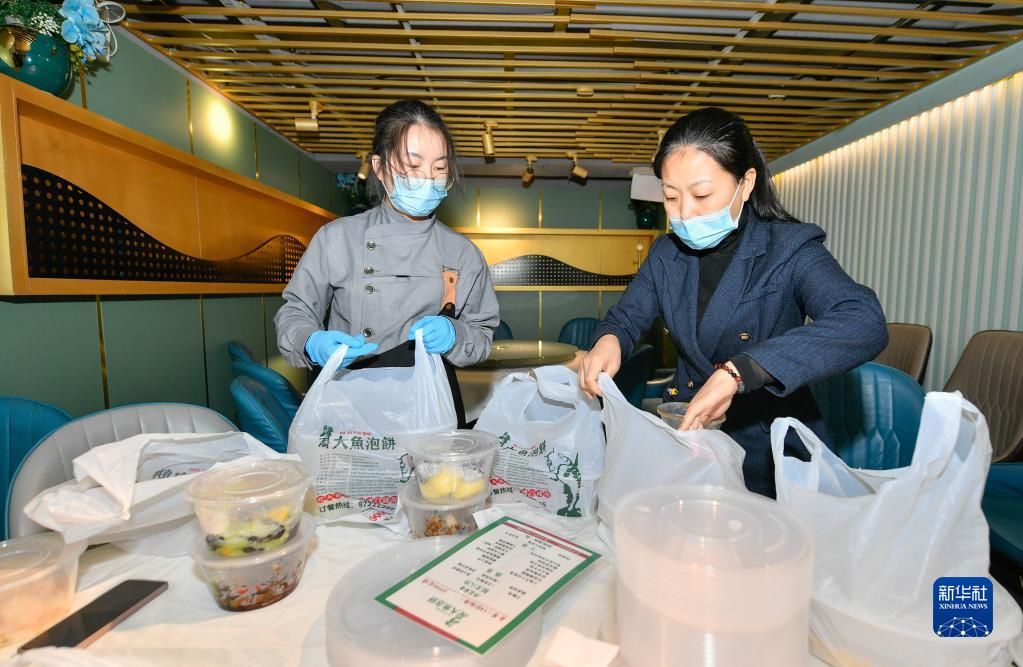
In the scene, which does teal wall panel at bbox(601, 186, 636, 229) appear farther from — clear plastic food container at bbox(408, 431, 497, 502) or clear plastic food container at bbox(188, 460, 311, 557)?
clear plastic food container at bbox(188, 460, 311, 557)

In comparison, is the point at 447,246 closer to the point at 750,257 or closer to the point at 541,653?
the point at 750,257

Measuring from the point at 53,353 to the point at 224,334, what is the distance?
46.3 inches

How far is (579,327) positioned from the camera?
5504 mm

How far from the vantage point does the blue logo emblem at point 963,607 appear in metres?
0.50

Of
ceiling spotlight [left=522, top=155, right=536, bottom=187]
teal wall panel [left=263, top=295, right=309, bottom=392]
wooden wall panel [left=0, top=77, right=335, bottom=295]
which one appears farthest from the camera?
ceiling spotlight [left=522, top=155, right=536, bottom=187]

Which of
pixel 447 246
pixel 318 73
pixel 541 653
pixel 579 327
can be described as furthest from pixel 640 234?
pixel 541 653

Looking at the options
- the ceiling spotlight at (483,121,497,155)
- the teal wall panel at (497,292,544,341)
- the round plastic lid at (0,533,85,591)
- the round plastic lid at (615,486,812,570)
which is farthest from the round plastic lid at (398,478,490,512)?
the teal wall panel at (497,292,544,341)

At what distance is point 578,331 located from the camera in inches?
216

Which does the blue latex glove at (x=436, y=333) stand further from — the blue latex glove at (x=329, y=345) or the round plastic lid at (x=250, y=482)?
the round plastic lid at (x=250, y=482)

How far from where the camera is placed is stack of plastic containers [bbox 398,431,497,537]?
0.80 m

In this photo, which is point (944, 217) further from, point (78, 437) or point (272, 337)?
point (272, 337)

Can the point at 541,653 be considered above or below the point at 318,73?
below

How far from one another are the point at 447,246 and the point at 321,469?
0.79 m

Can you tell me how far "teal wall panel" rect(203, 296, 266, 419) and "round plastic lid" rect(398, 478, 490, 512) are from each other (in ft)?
7.92
